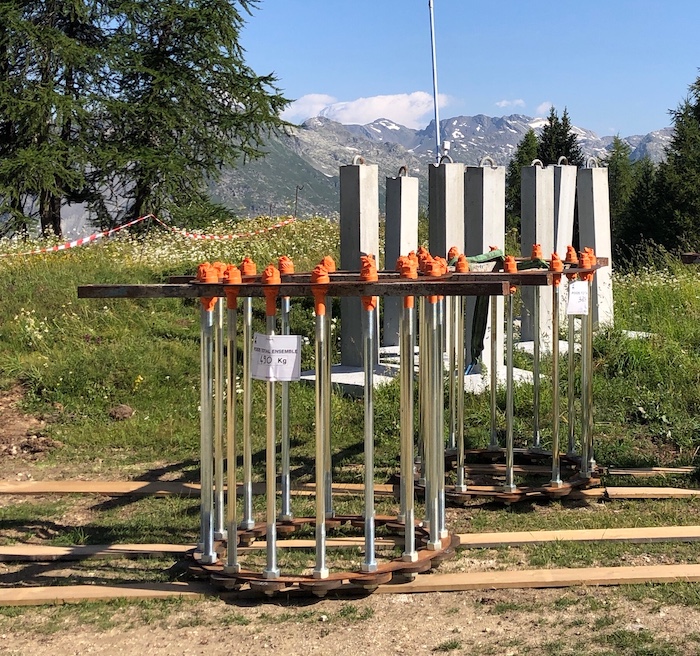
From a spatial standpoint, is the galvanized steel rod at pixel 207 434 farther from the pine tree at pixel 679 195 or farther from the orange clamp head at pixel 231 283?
the pine tree at pixel 679 195

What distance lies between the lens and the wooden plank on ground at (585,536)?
205 inches

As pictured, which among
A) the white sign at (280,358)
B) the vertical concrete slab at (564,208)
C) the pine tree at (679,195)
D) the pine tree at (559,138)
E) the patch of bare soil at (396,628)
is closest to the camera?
the patch of bare soil at (396,628)

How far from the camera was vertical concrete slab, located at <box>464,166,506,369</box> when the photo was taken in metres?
9.54

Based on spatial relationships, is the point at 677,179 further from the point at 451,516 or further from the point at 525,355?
the point at 451,516

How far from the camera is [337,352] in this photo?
1056 centimetres

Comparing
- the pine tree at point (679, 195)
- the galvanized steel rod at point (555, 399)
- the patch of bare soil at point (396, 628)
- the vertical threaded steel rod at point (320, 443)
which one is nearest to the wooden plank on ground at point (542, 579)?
the patch of bare soil at point (396, 628)

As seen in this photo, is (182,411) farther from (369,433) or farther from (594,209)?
(594,209)

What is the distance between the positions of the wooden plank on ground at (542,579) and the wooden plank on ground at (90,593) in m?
0.92

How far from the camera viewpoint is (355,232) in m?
9.36

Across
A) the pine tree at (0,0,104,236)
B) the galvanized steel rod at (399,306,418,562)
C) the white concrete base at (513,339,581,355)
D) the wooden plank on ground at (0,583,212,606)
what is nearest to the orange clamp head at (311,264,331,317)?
the galvanized steel rod at (399,306,418,562)

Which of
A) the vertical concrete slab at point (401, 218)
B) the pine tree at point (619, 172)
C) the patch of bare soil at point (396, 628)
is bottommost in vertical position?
the patch of bare soil at point (396, 628)

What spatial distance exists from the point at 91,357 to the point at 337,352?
2536 millimetres

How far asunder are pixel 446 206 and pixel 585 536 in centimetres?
470

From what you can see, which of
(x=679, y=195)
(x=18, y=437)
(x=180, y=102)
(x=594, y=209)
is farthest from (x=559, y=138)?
(x=18, y=437)
